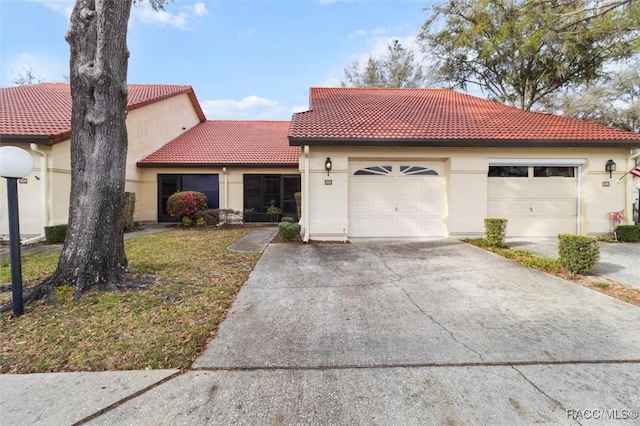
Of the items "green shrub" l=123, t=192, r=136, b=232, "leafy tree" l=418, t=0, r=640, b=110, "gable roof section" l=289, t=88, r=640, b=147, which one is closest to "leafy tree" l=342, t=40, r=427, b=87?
"leafy tree" l=418, t=0, r=640, b=110

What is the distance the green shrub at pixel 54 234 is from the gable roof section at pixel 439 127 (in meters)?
7.39

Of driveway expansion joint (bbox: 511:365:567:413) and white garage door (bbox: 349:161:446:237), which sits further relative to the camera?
white garage door (bbox: 349:161:446:237)

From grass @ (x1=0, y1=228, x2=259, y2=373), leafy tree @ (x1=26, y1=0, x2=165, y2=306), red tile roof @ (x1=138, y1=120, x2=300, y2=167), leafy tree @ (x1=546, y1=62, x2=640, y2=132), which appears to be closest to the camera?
grass @ (x1=0, y1=228, x2=259, y2=373)

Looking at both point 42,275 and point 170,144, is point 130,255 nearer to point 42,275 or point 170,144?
point 42,275

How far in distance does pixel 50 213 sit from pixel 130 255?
15.3 feet

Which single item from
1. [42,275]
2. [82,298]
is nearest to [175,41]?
[42,275]

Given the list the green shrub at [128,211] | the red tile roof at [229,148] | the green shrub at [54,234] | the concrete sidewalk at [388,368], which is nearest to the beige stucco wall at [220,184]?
the red tile roof at [229,148]

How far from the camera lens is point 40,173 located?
933cm

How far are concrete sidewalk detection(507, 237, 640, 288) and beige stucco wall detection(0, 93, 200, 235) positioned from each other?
13424 millimetres

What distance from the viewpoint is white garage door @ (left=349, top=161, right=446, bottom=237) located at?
9.31 m

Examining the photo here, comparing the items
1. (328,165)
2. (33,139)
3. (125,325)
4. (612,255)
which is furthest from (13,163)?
(612,255)

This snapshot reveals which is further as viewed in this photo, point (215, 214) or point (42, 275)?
point (215, 214)

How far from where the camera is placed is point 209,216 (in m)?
13.0

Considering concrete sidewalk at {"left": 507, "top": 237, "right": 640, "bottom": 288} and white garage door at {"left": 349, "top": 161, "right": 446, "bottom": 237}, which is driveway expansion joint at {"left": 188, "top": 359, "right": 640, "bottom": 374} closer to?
concrete sidewalk at {"left": 507, "top": 237, "right": 640, "bottom": 288}
